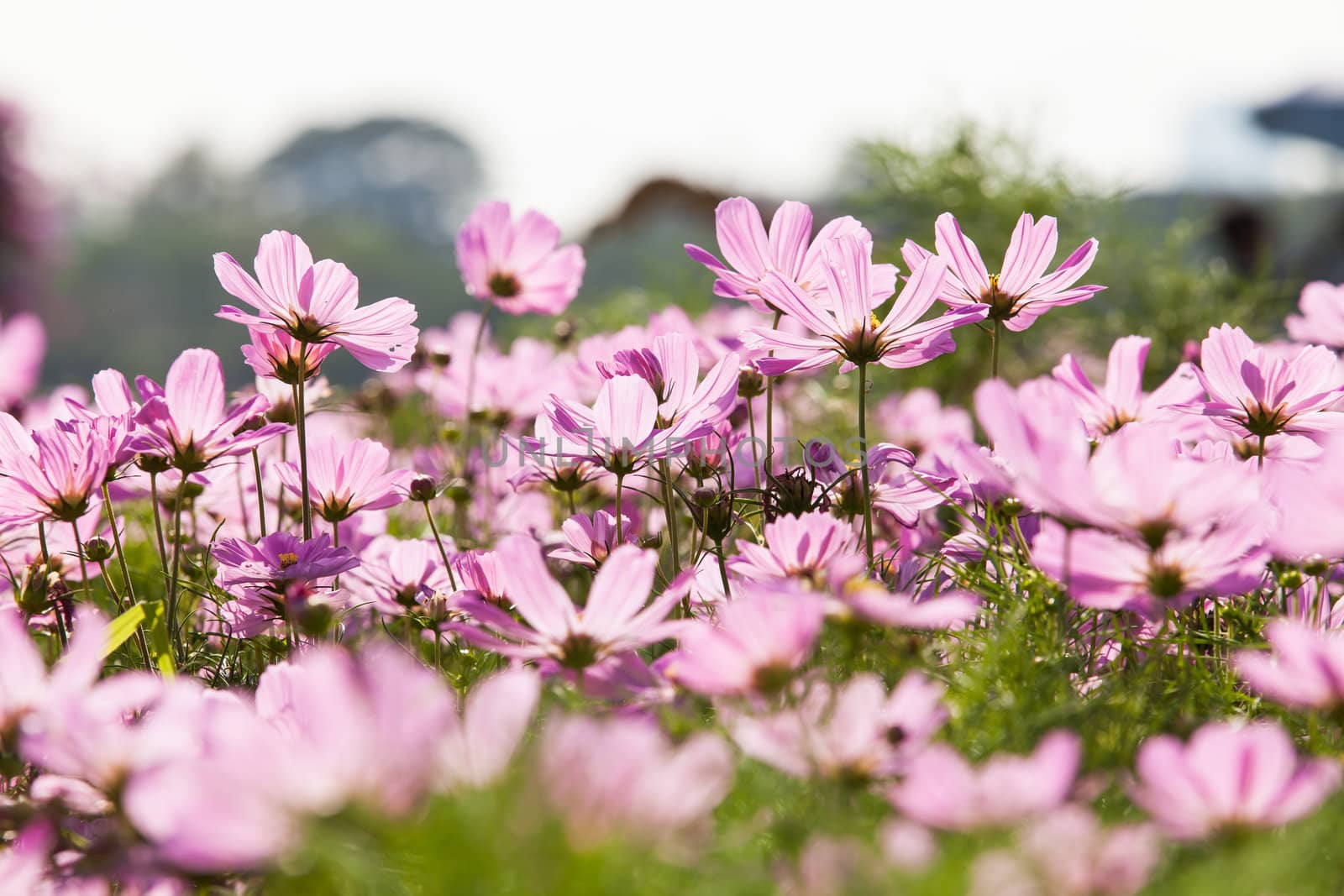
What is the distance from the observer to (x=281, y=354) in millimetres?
833

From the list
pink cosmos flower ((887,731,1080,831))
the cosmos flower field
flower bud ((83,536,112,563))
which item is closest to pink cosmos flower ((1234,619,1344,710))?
the cosmos flower field

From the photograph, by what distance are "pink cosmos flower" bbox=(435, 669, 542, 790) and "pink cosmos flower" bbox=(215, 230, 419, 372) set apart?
1.35 ft

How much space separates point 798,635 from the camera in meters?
0.46

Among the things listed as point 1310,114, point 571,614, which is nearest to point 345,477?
point 571,614

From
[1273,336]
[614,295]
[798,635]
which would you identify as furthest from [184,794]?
[614,295]

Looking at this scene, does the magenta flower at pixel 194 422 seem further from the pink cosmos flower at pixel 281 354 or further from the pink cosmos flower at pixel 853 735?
the pink cosmos flower at pixel 853 735

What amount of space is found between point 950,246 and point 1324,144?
667cm

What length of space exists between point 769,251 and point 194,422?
1.60 feet

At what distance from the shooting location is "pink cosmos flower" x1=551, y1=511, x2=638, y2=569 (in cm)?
81

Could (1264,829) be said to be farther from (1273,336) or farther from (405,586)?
(1273,336)

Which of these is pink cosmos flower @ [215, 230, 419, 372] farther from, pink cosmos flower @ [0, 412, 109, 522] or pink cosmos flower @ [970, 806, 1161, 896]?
pink cosmos flower @ [970, 806, 1161, 896]

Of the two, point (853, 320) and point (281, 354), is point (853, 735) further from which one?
point (281, 354)

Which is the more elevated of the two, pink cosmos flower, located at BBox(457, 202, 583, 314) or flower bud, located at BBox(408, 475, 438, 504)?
pink cosmos flower, located at BBox(457, 202, 583, 314)

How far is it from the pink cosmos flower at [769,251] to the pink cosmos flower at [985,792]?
45cm
